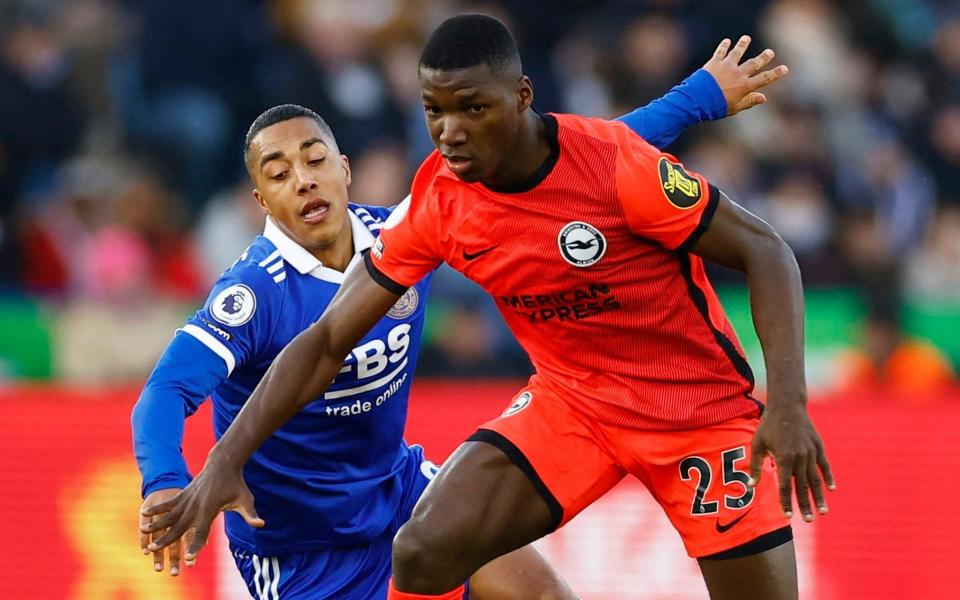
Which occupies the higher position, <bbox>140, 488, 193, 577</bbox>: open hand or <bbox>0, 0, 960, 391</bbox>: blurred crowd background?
<bbox>0, 0, 960, 391</bbox>: blurred crowd background

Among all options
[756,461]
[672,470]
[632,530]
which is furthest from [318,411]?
[632,530]

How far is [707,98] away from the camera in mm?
5141

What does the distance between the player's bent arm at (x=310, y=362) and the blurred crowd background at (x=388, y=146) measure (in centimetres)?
427

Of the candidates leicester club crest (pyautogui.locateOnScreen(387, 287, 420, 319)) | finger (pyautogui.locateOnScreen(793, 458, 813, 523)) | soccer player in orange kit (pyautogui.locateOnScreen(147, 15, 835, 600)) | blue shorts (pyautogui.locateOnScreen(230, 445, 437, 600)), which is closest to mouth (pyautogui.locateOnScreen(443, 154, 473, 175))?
soccer player in orange kit (pyautogui.locateOnScreen(147, 15, 835, 600))

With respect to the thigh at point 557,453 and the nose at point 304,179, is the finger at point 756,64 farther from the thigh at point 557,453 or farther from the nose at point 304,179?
the nose at point 304,179

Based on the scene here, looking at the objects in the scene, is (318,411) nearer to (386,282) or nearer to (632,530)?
(386,282)

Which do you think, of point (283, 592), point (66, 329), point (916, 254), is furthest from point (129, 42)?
point (283, 592)

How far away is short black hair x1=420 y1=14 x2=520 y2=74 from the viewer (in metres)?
4.29

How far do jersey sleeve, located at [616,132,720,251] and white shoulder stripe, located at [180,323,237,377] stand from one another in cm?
134

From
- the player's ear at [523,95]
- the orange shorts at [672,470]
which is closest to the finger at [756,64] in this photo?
the player's ear at [523,95]

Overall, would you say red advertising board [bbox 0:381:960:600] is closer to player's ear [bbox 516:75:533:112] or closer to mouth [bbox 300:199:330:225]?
mouth [bbox 300:199:330:225]

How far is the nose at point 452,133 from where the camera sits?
4297 mm

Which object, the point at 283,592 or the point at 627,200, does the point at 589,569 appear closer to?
the point at 283,592

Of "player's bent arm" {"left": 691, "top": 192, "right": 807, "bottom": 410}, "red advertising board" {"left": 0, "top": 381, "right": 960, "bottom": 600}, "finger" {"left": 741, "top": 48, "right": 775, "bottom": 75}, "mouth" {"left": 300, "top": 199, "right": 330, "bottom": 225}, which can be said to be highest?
"finger" {"left": 741, "top": 48, "right": 775, "bottom": 75}
